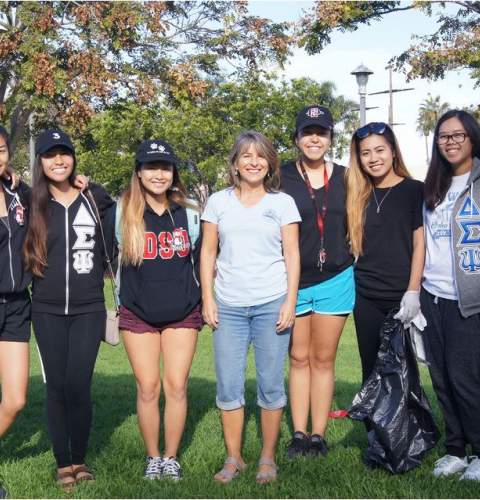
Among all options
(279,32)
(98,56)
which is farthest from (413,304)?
(279,32)

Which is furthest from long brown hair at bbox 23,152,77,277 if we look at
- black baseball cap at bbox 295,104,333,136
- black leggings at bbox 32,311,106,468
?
black baseball cap at bbox 295,104,333,136

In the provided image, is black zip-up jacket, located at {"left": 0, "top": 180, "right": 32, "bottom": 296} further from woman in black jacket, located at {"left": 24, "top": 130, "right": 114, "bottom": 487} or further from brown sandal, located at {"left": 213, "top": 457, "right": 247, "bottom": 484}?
brown sandal, located at {"left": 213, "top": 457, "right": 247, "bottom": 484}

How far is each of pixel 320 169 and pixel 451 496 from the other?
2186 millimetres

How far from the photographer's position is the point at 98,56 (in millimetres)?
11258

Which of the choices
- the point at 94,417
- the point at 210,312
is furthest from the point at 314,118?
the point at 94,417

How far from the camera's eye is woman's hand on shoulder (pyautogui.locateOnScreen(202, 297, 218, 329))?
4758 millimetres

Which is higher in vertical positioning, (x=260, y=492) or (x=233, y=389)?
(x=233, y=389)

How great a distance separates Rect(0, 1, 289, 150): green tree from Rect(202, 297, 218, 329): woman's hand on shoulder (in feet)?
23.3

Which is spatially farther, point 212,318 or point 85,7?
point 85,7

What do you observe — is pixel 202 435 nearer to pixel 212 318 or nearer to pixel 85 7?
pixel 212 318

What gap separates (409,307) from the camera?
476 centimetres

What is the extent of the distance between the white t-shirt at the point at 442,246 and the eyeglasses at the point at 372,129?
1.90ft

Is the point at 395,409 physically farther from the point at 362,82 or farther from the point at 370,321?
the point at 362,82

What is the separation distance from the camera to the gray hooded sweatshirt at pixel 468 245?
455cm
